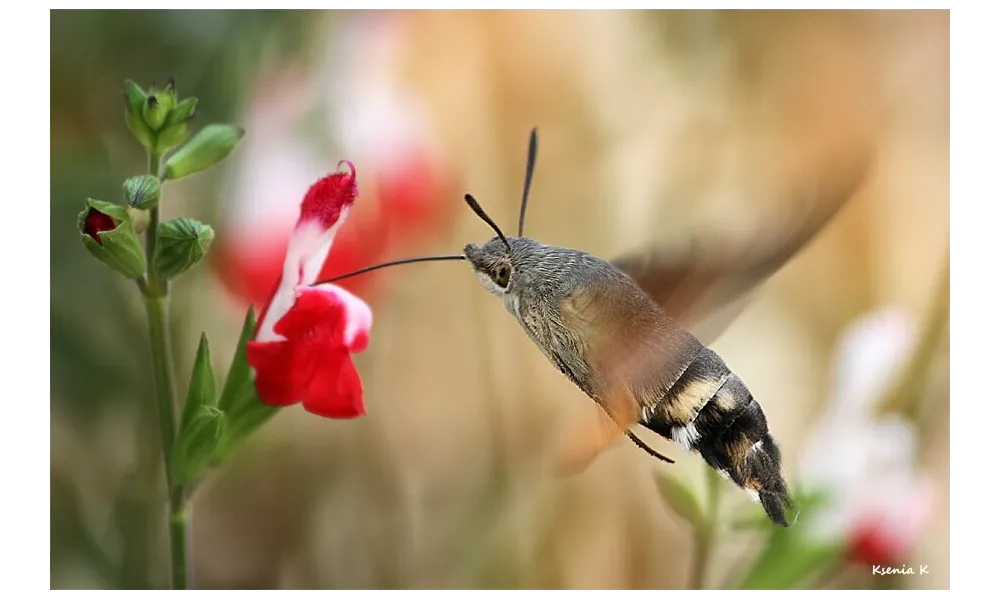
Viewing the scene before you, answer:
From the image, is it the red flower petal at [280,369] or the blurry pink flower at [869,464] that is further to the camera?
the blurry pink flower at [869,464]

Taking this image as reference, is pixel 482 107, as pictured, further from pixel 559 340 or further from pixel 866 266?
pixel 559 340

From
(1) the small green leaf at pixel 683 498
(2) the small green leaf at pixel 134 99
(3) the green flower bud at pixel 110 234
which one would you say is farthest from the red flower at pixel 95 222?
(1) the small green leaf at pixel 683 498

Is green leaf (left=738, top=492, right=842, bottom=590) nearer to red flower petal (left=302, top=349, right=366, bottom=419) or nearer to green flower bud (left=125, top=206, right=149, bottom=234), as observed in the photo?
red flower petal (left=302, top=349, right=366, bottom=419)

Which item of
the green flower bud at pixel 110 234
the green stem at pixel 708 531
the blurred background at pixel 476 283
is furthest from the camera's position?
the blurred background at pixel 476 283

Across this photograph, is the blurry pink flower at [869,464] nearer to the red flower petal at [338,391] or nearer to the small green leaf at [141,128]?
the red flower petal at [338,391]
